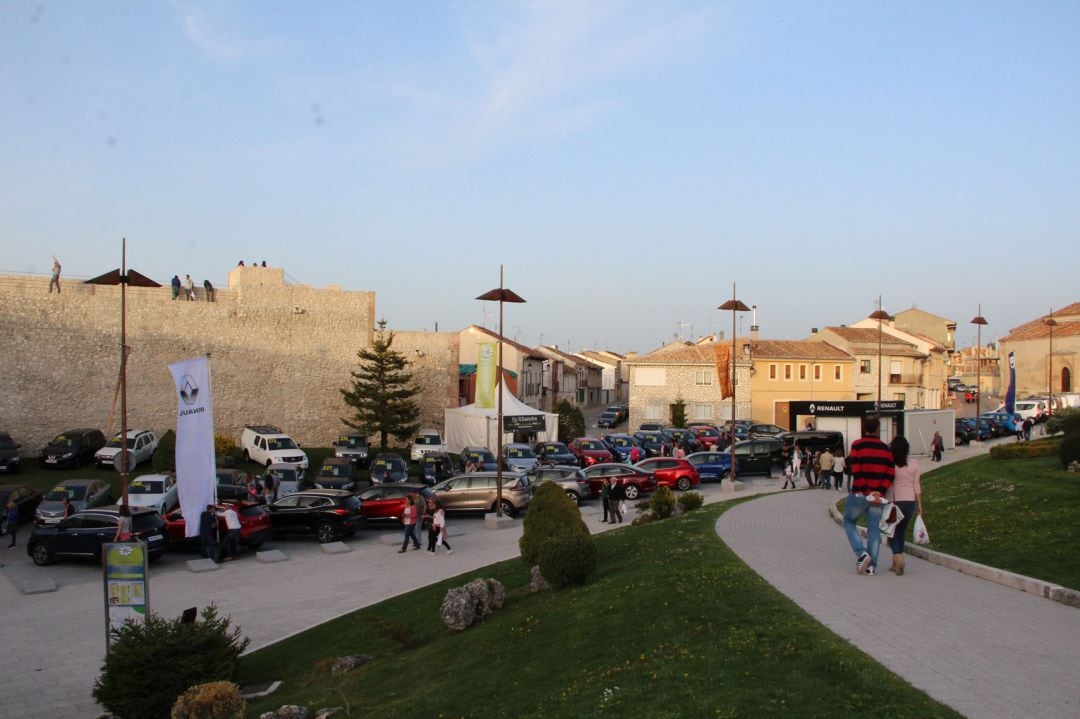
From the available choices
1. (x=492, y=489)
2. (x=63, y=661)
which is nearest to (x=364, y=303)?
(x=492, y=489)

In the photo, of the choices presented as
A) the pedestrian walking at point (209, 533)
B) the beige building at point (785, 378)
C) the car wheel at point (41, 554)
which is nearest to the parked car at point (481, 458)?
the pedestrian walking at point (209, 533)

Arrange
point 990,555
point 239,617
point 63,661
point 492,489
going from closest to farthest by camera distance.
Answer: point 990,555
point 63,661
point 239,617
point 492,489

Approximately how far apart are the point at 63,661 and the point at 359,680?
18.8 feet

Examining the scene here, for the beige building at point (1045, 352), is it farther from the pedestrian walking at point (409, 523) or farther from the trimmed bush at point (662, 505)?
the pedestrian walking at point (409, 523)

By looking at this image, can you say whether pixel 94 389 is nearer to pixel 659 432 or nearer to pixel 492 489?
pixel 492 489

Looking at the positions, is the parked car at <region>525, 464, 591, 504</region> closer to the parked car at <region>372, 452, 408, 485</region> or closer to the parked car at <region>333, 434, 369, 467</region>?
the parked car at <region>372, 452, 408, 485</region>

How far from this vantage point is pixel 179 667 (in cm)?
1023

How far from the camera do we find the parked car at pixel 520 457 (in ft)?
115

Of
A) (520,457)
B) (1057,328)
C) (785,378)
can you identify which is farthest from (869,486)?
(1057,328)

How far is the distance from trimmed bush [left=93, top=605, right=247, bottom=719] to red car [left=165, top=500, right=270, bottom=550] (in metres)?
10.8

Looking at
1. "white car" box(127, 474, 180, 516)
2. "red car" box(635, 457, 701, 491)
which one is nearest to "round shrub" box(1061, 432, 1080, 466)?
"red car" box(635, 457, 701, 491)

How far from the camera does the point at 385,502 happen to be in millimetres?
25312

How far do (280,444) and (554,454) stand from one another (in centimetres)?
1199

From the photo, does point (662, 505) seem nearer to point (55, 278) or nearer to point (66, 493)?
point (66, 493)
